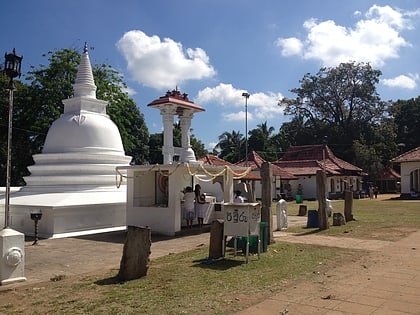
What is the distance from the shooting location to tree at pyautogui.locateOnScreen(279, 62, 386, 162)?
57312 mm

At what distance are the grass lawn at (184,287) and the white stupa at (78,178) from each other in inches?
262

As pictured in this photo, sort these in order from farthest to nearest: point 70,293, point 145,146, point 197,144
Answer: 1. point 197,144
2. point 145,146
3. point 70,293

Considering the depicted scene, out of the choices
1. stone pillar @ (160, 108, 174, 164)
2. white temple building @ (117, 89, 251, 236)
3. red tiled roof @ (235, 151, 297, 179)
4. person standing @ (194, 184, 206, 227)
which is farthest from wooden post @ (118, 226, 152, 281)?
red tiled roof @ (235, 151, 297, 179)

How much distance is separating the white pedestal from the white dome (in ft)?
37.1

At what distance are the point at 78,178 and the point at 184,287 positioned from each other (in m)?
11.9

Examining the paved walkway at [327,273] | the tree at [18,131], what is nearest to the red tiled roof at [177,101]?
the paved walkway at [327,273]

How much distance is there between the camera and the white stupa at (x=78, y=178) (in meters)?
15.6

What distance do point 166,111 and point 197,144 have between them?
44000 mm

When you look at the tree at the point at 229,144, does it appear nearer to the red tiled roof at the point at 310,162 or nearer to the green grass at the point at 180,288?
the red tiled roof at the point at 310,162

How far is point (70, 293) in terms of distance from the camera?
7.13m

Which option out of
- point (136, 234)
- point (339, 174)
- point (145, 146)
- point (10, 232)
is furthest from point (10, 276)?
point (145, 146)

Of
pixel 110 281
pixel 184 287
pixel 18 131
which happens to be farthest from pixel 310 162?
pixel 184 287

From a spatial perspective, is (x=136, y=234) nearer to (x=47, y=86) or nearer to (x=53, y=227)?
(x=53, y=227)

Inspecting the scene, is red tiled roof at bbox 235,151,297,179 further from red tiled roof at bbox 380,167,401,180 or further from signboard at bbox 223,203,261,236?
signboard at bbox 223,203,261,236
